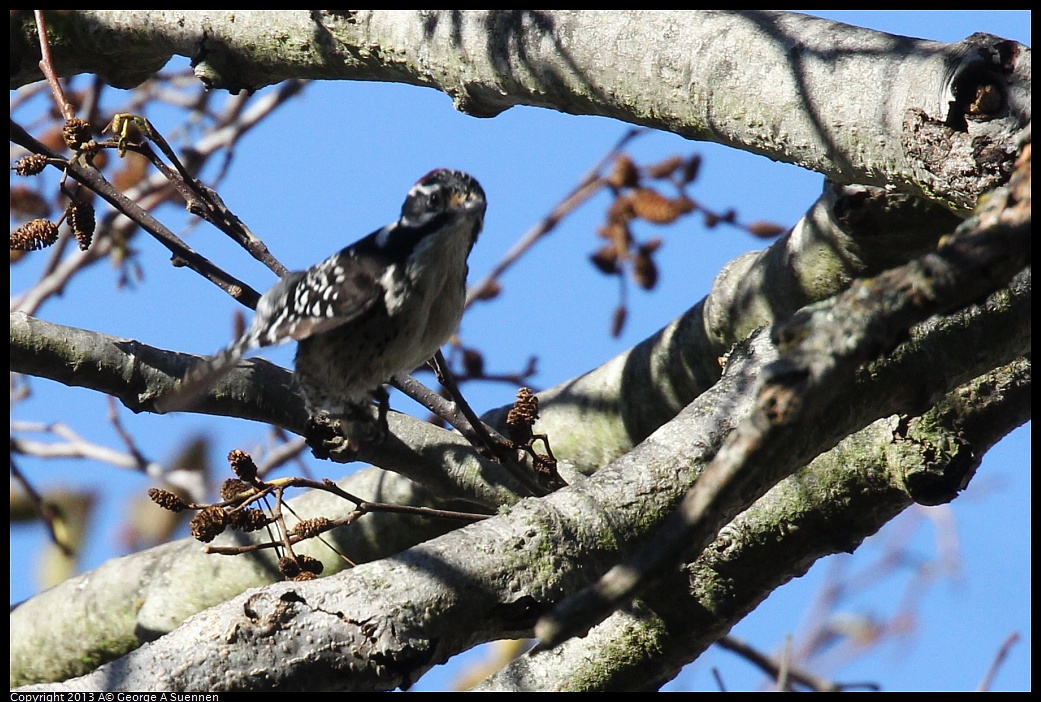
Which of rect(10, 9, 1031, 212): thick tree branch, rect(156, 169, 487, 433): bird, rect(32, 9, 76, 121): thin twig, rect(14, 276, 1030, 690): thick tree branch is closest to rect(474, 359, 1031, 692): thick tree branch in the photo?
rect(14, 276, 1030, 690): thick tree branch

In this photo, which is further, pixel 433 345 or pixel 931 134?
pixel 433 345

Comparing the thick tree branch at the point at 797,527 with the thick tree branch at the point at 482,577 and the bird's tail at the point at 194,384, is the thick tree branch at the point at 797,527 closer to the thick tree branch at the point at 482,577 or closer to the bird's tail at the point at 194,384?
the thick tree branch at the point at 482,577

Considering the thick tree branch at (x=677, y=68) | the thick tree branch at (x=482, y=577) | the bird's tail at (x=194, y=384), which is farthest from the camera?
the bird's tail at (x=194, y=384)

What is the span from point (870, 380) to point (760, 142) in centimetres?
66

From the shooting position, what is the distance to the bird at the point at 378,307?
3305 mm

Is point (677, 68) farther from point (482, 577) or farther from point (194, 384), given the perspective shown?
point (194, 384)

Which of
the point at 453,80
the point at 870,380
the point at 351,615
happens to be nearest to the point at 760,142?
the point at 870,380

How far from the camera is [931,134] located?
2166 millimetres

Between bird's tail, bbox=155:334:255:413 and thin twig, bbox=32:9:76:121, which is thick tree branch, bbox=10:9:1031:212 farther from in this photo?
bird's tail, bbox=155:334:255:413

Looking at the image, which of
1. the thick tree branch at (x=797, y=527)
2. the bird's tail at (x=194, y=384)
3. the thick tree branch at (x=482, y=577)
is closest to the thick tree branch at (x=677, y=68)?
the thick tree branch at (x=482, y=577)

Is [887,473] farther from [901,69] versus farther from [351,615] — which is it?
[351,615]

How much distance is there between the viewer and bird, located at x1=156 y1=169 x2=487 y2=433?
Answer: 3.30 meters

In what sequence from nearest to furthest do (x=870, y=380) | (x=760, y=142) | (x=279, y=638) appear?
(x=279, y=638) < (x=870, y=380) < (x=760, y=142)

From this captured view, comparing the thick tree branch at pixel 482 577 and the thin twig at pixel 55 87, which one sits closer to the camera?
the thick tree branch at pixel 482 577
